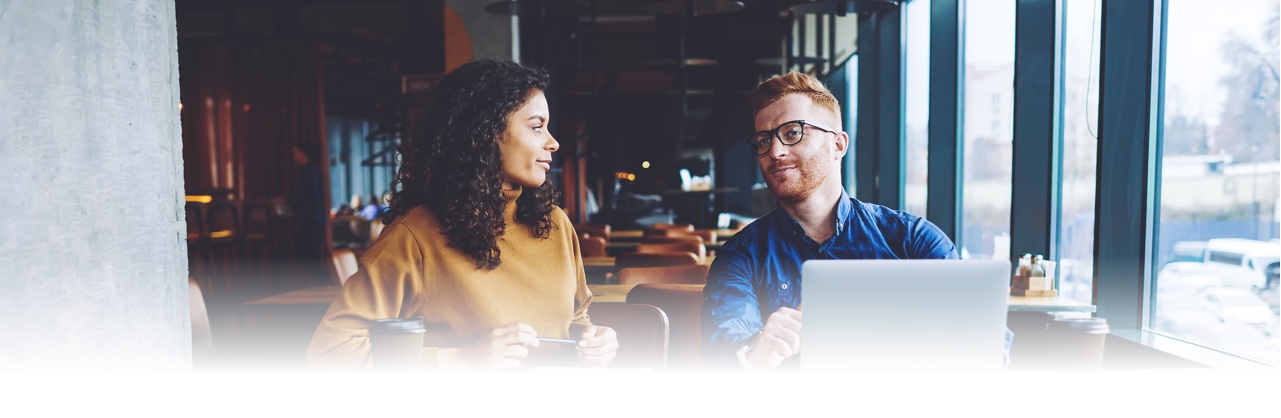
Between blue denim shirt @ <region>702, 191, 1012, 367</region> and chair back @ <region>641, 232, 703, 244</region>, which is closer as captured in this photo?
blue denim shirt @ <region>702, 191, 1012, 367</region>

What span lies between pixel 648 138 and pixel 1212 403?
584 inches

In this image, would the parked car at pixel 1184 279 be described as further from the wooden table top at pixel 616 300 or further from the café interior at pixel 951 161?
Result: the wooden table top at pixel 616 300

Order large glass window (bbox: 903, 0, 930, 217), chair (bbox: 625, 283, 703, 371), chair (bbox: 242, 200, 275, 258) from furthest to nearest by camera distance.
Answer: chair (bbox: 242, 200, 275, 258) < large glass window (bbox: 903, 0, 930, 217) < chair (bbox: 625, 283, 703, 371)

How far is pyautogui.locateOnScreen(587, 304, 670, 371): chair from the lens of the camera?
2.27 metres

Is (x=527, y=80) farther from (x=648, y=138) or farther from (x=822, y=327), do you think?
(x=648, y=138)

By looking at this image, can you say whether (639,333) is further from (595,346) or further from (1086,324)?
(1086,324)

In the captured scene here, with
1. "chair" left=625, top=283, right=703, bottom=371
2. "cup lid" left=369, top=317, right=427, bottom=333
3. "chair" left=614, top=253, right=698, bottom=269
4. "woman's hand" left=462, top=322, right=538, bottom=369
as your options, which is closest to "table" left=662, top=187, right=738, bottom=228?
"chair" left=614, top=253, right=698, bottom=269

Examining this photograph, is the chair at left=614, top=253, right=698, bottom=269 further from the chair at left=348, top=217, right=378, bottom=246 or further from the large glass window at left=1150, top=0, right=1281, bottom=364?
the chair at left=348, top=217, right=378, bottom=246

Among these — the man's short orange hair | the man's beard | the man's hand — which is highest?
the man's short orange hair

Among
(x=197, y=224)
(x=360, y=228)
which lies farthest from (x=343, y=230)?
(x=197, y=224)

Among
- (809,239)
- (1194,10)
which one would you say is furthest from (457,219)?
A: (1194,10)

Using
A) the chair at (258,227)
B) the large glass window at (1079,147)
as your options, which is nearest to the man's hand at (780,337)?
the large glass window at (1079,147)

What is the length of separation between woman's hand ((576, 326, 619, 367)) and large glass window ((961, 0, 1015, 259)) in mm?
2889

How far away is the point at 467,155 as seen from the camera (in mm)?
1713
